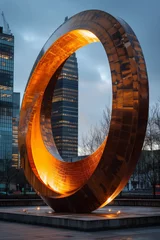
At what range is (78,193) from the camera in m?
16.1

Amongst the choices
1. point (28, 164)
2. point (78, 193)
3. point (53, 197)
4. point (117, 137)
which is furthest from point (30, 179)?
point (117, 137)

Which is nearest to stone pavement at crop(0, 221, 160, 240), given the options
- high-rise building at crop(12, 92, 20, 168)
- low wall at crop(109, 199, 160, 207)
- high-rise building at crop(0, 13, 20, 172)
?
low wall at crop(109, 199, 160, 207)

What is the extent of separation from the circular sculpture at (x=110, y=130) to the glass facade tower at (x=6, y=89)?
78.8m

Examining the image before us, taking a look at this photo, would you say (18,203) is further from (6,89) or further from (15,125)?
(15,125)

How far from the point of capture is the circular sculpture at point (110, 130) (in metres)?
15.3

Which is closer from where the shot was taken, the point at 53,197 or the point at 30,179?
the point at 53,197

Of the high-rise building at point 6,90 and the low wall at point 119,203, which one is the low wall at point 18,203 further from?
the high-rise building at point 6,90

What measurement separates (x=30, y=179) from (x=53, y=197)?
2056mm

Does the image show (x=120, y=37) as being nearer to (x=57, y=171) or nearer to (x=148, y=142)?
(x=57, y=171)

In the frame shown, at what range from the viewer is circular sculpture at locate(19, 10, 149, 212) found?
15258 mm

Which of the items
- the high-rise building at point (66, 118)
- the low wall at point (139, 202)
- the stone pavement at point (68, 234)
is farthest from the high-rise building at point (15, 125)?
the stone pavement at point (68, 234)

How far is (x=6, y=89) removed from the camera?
330ft

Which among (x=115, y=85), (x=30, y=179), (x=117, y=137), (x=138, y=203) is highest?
(x=115, y=85)

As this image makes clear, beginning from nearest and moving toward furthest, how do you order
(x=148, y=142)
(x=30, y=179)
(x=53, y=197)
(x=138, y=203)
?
(x=53, y=197) < (x=30, y=179) < (x=138, y=203) < (x=148, y=142)
